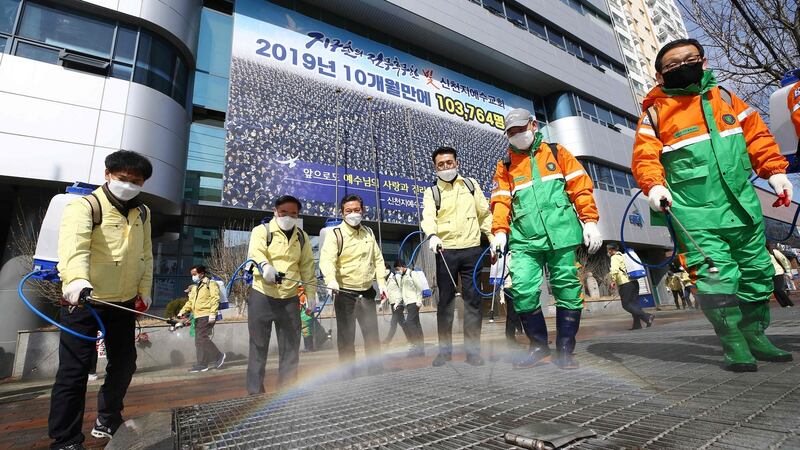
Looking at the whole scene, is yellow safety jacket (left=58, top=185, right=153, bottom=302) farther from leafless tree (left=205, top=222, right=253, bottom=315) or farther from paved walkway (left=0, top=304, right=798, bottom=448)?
leafless tree (left=205, top=222, right=253, bottom=315)

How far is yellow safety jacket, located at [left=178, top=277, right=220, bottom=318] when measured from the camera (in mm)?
7484

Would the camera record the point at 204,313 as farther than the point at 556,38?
No

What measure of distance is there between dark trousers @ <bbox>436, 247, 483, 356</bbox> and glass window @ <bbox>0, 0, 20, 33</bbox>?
12.9 metres

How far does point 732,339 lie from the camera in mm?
2084

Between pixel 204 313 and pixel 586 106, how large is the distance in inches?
1034

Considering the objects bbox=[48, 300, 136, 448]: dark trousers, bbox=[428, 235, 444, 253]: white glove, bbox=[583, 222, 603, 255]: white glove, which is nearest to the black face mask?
bbox=[583, 222, 603, 255]: white glove

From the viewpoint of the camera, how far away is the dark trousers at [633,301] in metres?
7.20

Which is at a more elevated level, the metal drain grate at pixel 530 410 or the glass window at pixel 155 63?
the glass window at pixel 155 63

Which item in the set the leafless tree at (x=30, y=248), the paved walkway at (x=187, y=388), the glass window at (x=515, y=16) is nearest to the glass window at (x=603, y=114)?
the glass window at (x=515, y=16)

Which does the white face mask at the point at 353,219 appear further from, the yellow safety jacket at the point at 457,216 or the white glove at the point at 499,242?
the white glove at the point at 499,242

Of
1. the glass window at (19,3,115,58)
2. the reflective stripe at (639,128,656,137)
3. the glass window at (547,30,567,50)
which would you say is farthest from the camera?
the glass window at (547,30,567,50)

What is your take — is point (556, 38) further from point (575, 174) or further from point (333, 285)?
point (333, 285)

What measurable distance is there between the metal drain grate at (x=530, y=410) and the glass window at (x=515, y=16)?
24.7 m

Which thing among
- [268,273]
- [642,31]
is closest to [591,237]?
→ [268,273]
